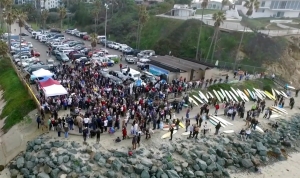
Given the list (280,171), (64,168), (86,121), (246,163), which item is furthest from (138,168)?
(280,171)

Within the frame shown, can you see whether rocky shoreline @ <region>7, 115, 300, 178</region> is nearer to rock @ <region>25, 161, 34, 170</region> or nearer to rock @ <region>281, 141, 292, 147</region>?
rock @ <region>25, 161, 34, 170</region>

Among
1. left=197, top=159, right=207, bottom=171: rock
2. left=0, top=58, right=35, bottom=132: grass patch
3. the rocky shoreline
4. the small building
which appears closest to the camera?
the rocky shoreline

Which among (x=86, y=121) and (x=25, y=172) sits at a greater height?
(x=86, y=121)

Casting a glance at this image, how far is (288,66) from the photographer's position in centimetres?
5244

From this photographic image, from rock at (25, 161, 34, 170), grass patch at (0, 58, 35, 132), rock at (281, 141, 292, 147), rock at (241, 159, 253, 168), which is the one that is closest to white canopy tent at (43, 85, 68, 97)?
grass patch at (0, 58, 35, 132)

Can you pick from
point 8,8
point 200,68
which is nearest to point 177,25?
point 200,68

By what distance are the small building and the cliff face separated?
17036mm

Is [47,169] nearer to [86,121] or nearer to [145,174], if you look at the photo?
[86,121]

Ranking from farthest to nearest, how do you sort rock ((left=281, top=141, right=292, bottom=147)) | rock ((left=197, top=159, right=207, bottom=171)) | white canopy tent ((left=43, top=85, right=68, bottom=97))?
rock ((left=281, top=141, right=292, bottom=147))
white canopy tent ((left=43, top=85, right=68, bottom=97))
rock ((left=197, top=159, right=207, bottom=171))

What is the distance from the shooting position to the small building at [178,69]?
37.2 metres

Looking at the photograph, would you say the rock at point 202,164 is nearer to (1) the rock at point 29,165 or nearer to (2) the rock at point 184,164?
(2) the rock at point 184,164

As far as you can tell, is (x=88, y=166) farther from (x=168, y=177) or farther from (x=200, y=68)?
(x=200, y=68)

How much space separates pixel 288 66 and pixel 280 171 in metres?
33.1

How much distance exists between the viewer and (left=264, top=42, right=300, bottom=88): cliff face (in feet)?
164
